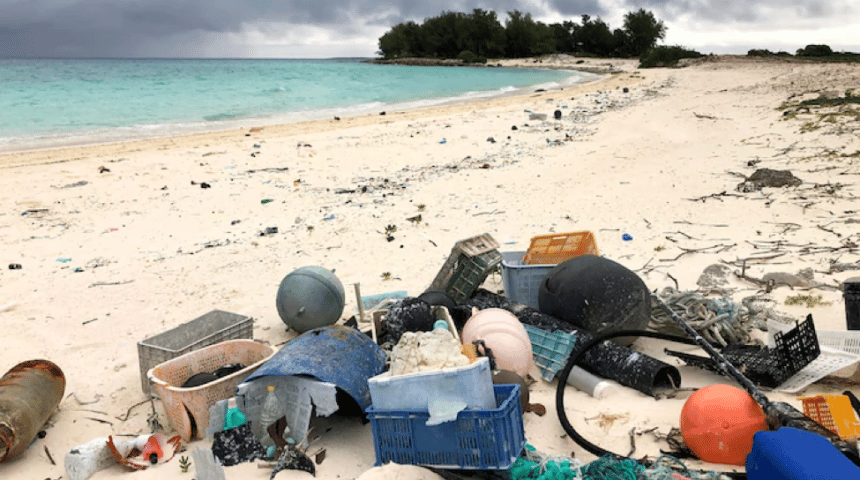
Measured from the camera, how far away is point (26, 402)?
3609 mm

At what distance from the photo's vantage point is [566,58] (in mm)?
66875

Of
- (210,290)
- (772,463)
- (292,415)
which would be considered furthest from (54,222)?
(772,463)

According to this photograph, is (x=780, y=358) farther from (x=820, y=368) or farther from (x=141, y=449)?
(x=141, y=449)

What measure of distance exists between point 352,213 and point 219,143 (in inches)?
327

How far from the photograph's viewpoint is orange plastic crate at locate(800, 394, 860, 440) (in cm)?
294

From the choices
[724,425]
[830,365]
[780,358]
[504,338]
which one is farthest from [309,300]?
[830,365]

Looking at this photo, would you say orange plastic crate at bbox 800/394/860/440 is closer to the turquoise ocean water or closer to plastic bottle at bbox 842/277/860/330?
plastic bottle at bbox 842/277/860/330

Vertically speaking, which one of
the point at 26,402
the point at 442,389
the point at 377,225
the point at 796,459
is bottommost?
the point at 26,402

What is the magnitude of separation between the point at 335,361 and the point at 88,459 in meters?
1.50

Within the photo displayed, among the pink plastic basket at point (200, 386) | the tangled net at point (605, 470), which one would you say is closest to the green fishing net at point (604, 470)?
the tangled net at point (605, 470)

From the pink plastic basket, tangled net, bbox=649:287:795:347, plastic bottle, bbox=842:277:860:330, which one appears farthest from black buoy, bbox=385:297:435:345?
plastic bottle, bbox=842:277:860:330

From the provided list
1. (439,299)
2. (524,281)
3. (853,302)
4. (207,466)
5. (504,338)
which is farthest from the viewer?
(524,281)

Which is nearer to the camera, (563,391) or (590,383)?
(563,391)

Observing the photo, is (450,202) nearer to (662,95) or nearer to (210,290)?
(210,290)
